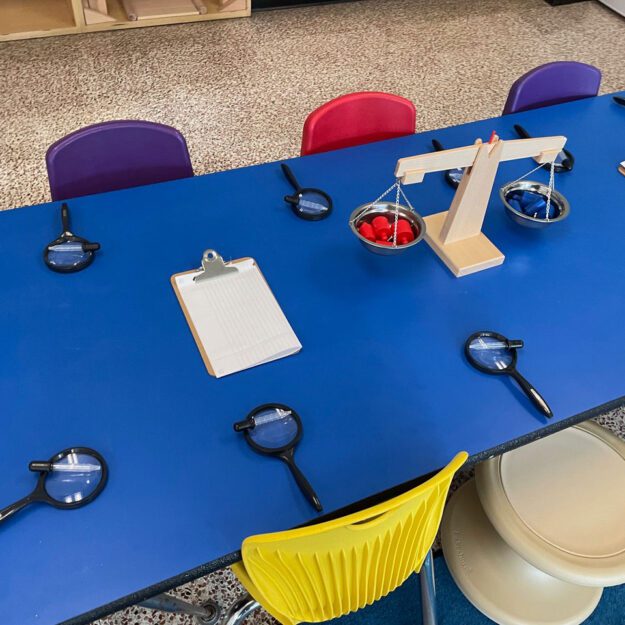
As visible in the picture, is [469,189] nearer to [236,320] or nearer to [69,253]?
[236,320]

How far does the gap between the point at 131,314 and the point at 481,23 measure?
381cm

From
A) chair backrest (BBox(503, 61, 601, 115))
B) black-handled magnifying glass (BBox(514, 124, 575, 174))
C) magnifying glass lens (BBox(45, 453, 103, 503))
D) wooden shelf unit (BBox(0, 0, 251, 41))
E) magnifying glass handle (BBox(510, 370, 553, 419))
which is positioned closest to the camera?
magnifying glass lens (BBox(45, 453, 103, 503))

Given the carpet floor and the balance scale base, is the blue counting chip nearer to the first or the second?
the balance scale base

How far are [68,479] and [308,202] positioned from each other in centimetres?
88

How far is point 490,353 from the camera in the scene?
1312 millimetres

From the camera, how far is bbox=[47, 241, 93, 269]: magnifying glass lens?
4.62ft

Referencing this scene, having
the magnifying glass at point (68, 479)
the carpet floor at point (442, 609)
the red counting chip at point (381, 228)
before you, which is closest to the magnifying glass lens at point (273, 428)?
the magnifying glass at point (68, 479)

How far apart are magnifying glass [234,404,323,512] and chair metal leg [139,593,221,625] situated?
45 cm

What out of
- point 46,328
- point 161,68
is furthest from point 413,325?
point 161,68

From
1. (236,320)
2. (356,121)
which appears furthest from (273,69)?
(236,320)

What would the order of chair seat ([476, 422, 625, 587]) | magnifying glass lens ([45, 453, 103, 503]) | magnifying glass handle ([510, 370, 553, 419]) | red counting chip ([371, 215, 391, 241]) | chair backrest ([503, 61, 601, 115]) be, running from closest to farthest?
magnifying glass lens ([45, 453, 103, 503]) < magnifying glass handle ([510, 370, 553, 419]) < chair seat ([476, 422, 625, 587]) < red counting chip ([371, 215, 391, 241]) < chair backrest ([503, 61, 601, 115])

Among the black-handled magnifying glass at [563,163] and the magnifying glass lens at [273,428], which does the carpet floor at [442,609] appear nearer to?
the magnifying glass lens at [273,428]

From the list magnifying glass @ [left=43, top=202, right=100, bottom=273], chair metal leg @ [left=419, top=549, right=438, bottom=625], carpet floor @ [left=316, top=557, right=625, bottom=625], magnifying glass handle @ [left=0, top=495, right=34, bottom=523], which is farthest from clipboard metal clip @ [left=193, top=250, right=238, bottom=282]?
carpet floor @ [left=316, top=557, right=625, bottom=625]

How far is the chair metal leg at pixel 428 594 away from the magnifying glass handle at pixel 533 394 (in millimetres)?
477
